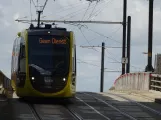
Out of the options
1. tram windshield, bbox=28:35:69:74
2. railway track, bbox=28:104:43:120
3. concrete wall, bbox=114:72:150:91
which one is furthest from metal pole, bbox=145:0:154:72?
railway track, bbox=28:104:43:120

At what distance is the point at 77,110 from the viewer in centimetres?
2158

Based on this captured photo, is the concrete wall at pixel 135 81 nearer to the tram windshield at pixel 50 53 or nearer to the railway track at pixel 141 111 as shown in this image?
the railway track at pixel 141 111

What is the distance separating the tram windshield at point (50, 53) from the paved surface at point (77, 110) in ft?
5.44

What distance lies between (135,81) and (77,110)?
19.3 m

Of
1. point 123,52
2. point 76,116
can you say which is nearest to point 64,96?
point 76,116

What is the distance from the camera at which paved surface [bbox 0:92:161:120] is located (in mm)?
19345

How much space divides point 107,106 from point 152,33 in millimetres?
16069

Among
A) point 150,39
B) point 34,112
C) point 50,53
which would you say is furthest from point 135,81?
point 34,112

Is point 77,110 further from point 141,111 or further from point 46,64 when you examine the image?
point 46,64

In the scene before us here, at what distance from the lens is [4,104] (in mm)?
23219

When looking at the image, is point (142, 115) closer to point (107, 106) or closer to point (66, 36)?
point (107, 106)

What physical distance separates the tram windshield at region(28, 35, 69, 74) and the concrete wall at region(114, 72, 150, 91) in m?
12.8

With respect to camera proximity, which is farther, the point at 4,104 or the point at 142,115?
the point at 4,104

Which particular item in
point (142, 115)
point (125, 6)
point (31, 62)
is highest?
point (125, 6)
